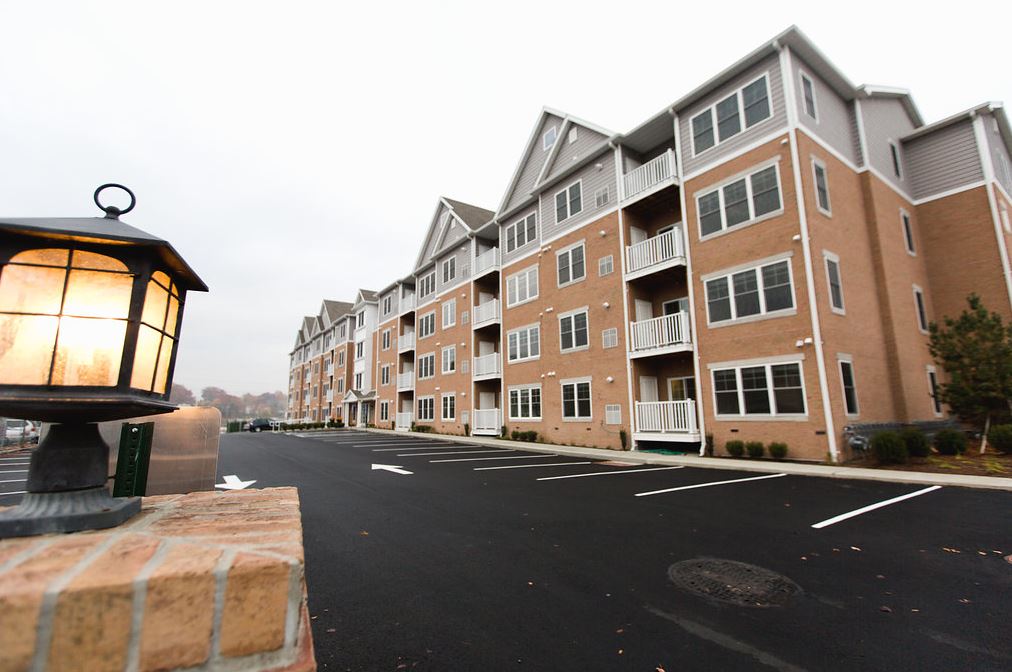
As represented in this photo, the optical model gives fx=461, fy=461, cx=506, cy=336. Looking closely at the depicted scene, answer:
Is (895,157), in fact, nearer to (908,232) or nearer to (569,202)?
(908,232)

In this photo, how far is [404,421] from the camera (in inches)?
1384

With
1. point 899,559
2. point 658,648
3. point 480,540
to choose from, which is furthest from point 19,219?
point 899,559

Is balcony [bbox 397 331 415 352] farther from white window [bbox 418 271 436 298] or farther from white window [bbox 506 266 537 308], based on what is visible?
white window [bbox 506 266 537 308]

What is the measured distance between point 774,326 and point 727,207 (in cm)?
435

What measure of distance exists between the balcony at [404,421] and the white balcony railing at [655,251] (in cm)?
2165

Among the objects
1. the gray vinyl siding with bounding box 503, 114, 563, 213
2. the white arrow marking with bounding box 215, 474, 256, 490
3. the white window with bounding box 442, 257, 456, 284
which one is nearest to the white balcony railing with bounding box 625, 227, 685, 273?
the gray vinyl siding with bounding box 503, 114, 563, 213

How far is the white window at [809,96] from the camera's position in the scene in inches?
586

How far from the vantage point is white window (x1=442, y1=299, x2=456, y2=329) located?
30.3 metres

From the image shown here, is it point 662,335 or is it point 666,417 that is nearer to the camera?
point 666,417

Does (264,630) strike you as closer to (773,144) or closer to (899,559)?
(899,559)

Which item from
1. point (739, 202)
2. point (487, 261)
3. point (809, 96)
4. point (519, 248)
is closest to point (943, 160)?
point (809, 96)

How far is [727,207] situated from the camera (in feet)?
50.3

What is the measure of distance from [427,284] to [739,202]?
2366 cm

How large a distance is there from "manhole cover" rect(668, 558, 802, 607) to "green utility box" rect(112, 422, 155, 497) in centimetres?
471
